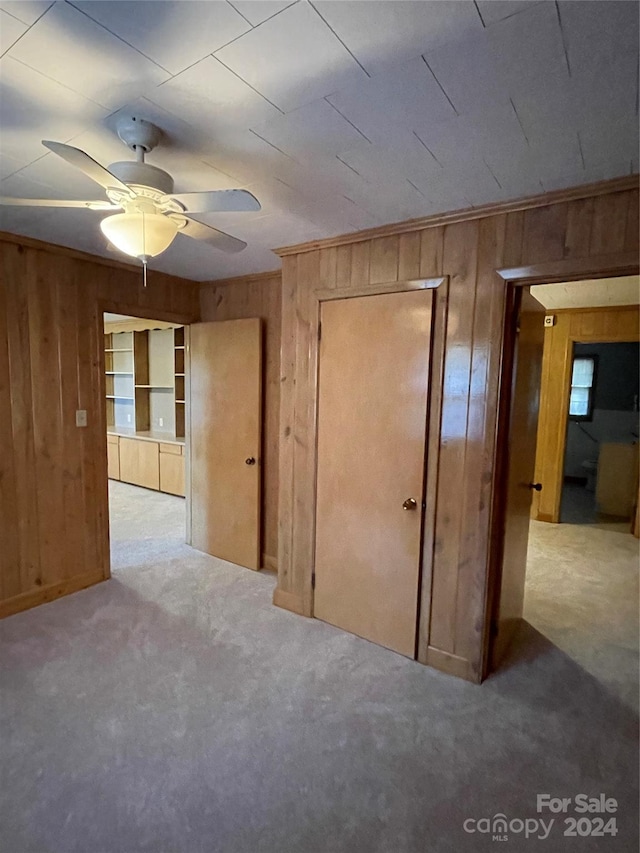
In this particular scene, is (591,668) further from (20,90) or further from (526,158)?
(20,90)

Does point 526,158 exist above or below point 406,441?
above

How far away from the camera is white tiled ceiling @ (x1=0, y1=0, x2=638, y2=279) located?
3.30ft

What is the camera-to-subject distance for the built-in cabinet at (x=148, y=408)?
5.43m

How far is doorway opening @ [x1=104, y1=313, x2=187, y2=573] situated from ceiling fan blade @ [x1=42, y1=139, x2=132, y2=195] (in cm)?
377

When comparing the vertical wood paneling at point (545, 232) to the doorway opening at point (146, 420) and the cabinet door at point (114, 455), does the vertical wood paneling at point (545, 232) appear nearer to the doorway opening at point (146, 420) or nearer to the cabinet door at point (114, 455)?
the doorway opening at point (146, 420)

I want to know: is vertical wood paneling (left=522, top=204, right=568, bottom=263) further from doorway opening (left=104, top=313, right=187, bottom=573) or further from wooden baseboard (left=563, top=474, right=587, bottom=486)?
wooden baseboard (left=563, top=474, right=587, bottom=486)

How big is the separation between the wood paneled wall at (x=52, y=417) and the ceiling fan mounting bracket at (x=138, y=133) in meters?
1.58

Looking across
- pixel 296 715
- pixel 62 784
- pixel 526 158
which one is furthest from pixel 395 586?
pixel 526 158

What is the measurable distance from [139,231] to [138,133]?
0.99 ft

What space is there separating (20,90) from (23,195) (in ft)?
2.88

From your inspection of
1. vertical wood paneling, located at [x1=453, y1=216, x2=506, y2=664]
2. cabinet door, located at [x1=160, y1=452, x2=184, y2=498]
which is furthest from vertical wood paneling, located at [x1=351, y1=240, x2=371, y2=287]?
cabinet door, located at [x1=160, y1=452, x2=184, y2=498]

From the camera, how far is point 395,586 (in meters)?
2.44

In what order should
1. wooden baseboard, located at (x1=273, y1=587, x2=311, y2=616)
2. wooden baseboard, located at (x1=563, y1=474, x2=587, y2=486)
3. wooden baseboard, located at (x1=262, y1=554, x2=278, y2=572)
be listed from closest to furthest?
wooden baseboard, located at (x1=273, y1=587, x2=311, y2=616), wooden baseboard, located at (x1=262, y1=554, x2=278, y2=572), wooden baseboard, located at (x1=563, y1=474, x2=587, y2=486)

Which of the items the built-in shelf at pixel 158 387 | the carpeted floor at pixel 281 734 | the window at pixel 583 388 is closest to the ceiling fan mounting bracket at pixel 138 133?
the carpeted floor at pixel 281 734
